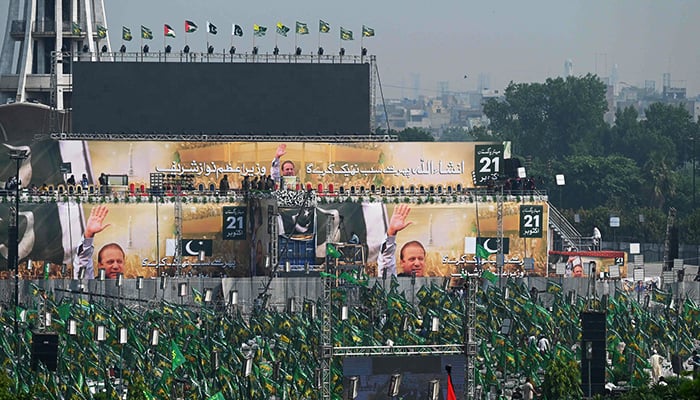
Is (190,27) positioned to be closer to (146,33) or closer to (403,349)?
(146,33)

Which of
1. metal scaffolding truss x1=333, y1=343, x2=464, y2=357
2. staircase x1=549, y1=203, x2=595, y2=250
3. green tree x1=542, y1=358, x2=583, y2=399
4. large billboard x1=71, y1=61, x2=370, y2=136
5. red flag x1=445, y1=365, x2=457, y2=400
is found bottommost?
green tree x1=542, y1=358, x2=583, y2=399

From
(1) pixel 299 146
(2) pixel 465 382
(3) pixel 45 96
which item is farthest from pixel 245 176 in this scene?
(2) pixel 465 382

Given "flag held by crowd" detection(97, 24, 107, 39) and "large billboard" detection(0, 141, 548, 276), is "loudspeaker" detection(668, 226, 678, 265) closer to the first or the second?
"large billboard" detection(0, 141, 548, 276)

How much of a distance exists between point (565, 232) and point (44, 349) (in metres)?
67.8

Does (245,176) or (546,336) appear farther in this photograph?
(245,176)

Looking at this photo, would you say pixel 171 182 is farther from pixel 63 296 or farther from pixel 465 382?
pixel 465 382

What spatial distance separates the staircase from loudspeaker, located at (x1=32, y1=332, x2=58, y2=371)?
183ft

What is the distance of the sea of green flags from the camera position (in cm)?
7038

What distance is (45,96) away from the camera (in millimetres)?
142375

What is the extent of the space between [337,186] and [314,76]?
557 centimetres

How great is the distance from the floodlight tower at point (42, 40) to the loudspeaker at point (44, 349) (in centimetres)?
6933

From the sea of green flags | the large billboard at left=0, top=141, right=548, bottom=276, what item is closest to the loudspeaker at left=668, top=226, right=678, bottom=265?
the large billboard at left=0, top=141, right=548, bottom=276

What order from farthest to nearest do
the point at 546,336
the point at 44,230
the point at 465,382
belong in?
the point at 44,230 → the point at 546,336 → the point at 465,382

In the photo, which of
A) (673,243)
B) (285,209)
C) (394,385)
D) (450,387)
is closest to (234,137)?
(285,209)
